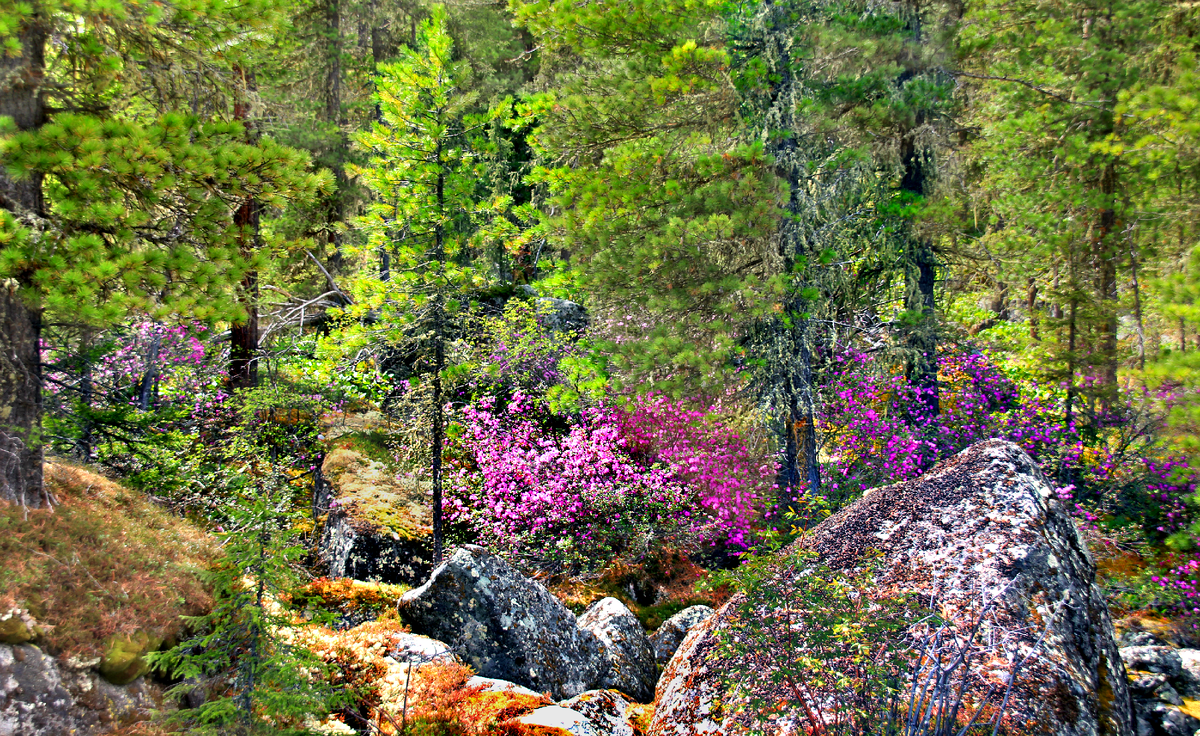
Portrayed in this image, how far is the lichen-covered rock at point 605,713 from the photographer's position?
4.13m

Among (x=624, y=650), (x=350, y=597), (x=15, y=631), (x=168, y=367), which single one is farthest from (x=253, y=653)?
(x=168, y=367)

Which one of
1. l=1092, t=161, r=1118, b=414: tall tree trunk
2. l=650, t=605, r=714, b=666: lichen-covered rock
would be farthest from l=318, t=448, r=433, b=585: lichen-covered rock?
l=1092, t=161, r=1118, b=414: tall tree trunk

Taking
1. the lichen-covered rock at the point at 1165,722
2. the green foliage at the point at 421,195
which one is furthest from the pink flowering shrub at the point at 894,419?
the green foliage at the point at 421,195

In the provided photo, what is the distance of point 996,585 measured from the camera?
140 inches

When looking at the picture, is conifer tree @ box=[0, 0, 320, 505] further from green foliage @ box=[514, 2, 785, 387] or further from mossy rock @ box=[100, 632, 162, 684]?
green foliage @ box=[514, 2, 785, 387]

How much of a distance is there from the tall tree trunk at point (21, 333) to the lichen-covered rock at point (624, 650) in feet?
14.1

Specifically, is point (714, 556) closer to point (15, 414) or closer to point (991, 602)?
point (991, 602)

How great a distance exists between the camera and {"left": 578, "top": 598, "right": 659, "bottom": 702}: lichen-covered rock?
5418 mm

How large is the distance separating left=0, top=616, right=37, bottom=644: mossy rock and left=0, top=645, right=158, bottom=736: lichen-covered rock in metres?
0.03

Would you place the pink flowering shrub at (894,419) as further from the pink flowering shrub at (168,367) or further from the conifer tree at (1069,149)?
the pink flowering shrub at (168,367)

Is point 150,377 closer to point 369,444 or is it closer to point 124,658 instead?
point 369,444

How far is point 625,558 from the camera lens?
8141 mm

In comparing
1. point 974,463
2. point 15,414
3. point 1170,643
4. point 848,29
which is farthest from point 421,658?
point 848,29

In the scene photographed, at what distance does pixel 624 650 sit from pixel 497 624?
1.37m
